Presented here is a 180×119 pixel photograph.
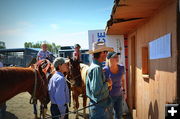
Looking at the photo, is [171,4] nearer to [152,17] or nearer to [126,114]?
[152,17]

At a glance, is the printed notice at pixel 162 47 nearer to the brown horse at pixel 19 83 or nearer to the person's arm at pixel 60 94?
the person's arm at pixel 60 94

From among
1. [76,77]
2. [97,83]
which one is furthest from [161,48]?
[76,77]

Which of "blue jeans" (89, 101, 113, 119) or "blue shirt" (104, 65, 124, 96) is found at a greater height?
"blue shirt" (104, 65, 124, 96)

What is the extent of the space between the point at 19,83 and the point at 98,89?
1.57 metres

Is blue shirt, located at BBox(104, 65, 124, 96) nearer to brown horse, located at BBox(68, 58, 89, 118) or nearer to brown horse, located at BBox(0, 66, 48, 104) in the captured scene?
brown horse, located at BBox(0, 66, 48, 104)

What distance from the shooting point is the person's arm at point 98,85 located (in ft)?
9.25

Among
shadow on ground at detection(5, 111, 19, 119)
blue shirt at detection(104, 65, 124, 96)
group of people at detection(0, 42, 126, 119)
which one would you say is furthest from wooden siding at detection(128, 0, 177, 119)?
shadow on ground at detection(5, 111, 19, 119)

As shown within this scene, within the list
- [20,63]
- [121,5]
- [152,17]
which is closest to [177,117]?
[121,5]

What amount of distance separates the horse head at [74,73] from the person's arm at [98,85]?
12.1ft

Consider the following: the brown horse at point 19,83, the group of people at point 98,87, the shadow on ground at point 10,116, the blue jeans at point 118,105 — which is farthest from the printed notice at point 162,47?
the shadow on ground at point 10,116

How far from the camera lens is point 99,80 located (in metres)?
2.82

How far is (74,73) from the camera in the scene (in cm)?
661

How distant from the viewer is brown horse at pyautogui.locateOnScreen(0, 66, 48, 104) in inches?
125

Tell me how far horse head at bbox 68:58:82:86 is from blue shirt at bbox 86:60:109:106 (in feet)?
11.7
